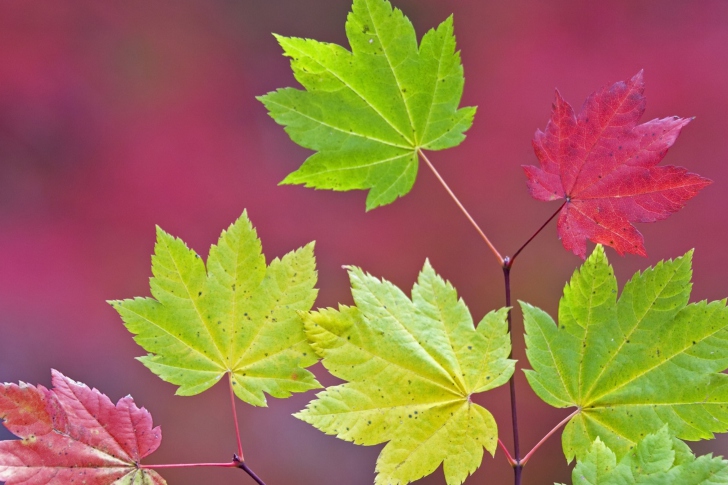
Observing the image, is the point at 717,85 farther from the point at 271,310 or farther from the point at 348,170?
the point at 271,310

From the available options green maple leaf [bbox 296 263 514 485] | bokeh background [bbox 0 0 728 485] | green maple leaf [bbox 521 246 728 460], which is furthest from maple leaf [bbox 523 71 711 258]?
bokeh background [bbox 0 0 728 485]

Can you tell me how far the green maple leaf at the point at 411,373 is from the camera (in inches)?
26.6

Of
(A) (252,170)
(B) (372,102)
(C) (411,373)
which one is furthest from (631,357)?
(A) (252,170)

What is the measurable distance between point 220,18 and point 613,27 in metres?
1.29

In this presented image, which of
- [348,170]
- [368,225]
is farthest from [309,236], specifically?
[348,170]

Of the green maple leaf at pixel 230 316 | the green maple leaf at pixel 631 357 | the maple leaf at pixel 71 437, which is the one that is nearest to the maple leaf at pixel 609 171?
the green maple leaf at pixel 631 357

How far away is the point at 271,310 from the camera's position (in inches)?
28.4

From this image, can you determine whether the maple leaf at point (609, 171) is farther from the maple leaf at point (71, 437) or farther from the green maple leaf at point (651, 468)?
the maple leaf at point (71, 437)

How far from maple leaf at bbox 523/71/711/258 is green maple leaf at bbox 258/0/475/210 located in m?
0.13

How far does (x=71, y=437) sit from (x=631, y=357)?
66cm

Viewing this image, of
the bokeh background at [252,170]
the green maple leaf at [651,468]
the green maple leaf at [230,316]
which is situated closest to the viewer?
the green maple leaf at [651,468]

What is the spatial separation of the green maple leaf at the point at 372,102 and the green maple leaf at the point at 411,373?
18 centimetres

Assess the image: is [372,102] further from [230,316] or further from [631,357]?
[631,357]

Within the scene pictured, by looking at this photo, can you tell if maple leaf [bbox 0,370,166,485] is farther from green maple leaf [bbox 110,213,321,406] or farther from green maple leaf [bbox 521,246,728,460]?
green maple leaf [bbox 521,246,728,460]
